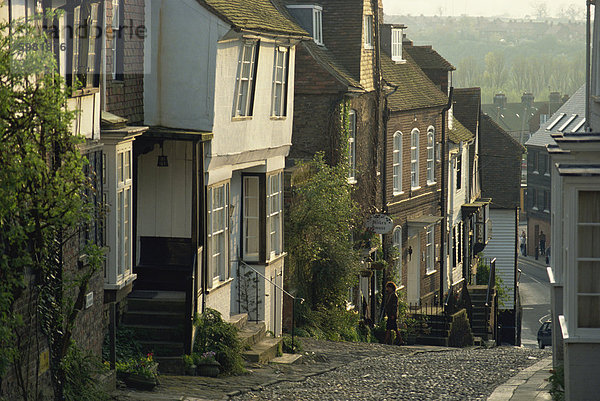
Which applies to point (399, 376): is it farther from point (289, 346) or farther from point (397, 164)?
point (397, 164)

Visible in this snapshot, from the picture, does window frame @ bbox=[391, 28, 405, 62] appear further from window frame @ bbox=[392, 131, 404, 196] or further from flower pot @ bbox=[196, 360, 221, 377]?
flower pot @ bbox=[196, 360, 221, 377]

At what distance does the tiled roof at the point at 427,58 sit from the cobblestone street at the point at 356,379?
1823 cm

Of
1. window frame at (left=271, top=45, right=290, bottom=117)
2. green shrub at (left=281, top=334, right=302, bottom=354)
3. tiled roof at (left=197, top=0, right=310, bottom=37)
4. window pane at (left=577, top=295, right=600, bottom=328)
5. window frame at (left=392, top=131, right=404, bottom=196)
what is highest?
tiled roof at (left=197, top=0, right=310, bottom=37)

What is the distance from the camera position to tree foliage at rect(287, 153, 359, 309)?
77.7ft

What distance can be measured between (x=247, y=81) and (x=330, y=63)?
9013 millimetres

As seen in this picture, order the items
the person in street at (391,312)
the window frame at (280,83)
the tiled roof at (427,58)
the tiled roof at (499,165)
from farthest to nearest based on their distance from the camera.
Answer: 1. the tiled roof at (499,165)
2. the tiled roof at (427,58)
3. the person in street at (391,312)
4. the window frame at (280,83)

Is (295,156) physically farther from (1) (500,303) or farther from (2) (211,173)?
(1) (500,303)

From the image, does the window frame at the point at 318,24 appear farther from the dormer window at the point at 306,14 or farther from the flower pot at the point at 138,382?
the flower pot at the point at 138,382

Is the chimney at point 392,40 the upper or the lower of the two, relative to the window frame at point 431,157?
upper

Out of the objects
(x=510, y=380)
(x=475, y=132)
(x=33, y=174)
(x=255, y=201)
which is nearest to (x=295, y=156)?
(x=255, y=201)

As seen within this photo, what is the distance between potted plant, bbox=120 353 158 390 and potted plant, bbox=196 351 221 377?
1934 mm

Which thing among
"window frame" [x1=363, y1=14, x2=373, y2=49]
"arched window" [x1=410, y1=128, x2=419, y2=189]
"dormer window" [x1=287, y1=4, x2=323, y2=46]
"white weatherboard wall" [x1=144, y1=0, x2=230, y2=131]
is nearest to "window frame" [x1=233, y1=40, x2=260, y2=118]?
"white weatherboard wall" [x1=144, y1=0, x2=230, y2=131]

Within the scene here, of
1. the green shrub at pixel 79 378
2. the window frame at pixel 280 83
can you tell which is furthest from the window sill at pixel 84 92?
the window frame at pixel 280 83

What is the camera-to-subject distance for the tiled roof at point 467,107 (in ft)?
148
